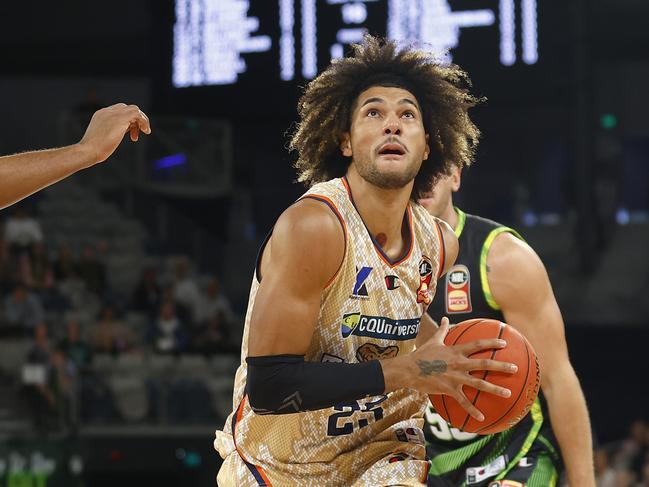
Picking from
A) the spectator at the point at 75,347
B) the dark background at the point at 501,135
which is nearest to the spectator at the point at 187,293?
the dark background at the point at 501,135

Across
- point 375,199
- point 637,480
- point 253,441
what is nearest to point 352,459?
point 253,441

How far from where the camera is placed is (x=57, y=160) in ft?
10.2

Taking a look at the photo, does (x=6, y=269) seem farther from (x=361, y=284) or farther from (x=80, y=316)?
(x=361, y=284)

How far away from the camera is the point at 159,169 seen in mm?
15344

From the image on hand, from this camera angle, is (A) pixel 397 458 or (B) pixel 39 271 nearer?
(A) pixel 397 458

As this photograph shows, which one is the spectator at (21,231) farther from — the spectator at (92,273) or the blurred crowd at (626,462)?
the blurred crowd at (626,462)

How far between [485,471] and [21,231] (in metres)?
10.0

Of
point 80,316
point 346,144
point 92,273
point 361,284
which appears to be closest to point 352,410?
point 361,284

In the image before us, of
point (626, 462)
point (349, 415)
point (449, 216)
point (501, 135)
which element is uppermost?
point (501, 135)

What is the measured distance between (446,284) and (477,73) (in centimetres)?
516

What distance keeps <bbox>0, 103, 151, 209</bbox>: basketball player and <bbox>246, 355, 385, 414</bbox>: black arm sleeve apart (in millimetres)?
723

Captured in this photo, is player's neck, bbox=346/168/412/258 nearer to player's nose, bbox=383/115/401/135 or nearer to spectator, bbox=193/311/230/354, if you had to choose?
player's nose, bbox=383/115/401/135

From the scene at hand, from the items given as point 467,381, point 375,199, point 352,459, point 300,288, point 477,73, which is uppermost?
point 477,73

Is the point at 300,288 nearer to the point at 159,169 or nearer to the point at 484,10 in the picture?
the point at 484,10
